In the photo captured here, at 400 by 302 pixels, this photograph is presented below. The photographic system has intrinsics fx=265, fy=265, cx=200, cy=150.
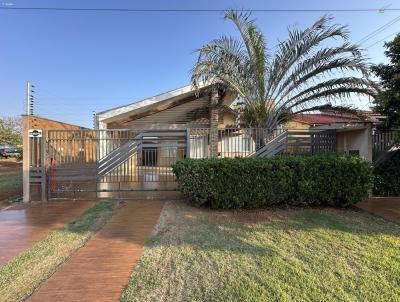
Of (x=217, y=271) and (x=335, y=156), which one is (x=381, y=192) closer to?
(x=335, y=156)

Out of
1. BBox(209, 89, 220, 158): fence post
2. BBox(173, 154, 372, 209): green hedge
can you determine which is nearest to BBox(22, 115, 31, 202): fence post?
BBox(173, 154, 372, 209): green hedge

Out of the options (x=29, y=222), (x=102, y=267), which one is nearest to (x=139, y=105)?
(x=29, y=222)

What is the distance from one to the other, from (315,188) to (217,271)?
156 inches

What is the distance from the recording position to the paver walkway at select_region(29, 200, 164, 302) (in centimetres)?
301

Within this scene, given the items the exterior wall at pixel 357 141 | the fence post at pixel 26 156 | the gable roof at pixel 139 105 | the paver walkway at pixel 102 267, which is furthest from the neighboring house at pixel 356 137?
the fence post at pixel 26 156

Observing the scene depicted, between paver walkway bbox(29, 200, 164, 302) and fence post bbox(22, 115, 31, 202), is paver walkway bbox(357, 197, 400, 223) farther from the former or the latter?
fence post bbox(22, 115, 31, 202)

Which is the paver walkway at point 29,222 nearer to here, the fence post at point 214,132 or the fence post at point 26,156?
the fence post at point 26,156

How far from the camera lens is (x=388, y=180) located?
8008mm

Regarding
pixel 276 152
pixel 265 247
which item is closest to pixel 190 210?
pixel 265 247

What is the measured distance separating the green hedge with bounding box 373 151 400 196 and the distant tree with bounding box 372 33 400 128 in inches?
66.4

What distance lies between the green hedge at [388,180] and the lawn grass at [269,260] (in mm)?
2706

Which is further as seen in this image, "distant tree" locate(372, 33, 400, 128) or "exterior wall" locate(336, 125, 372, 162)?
"exterior wall" locate(336, 125, 372, 162)

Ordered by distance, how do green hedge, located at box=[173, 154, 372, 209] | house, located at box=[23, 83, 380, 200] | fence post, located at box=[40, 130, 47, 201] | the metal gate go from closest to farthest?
green hedge, located at box=[173, 154, 372, 209], fence post, located at box=[40, 130, 47, 201], house, located at box=[23, 83, 380, 200], the metal gate

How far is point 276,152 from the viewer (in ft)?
28.8
